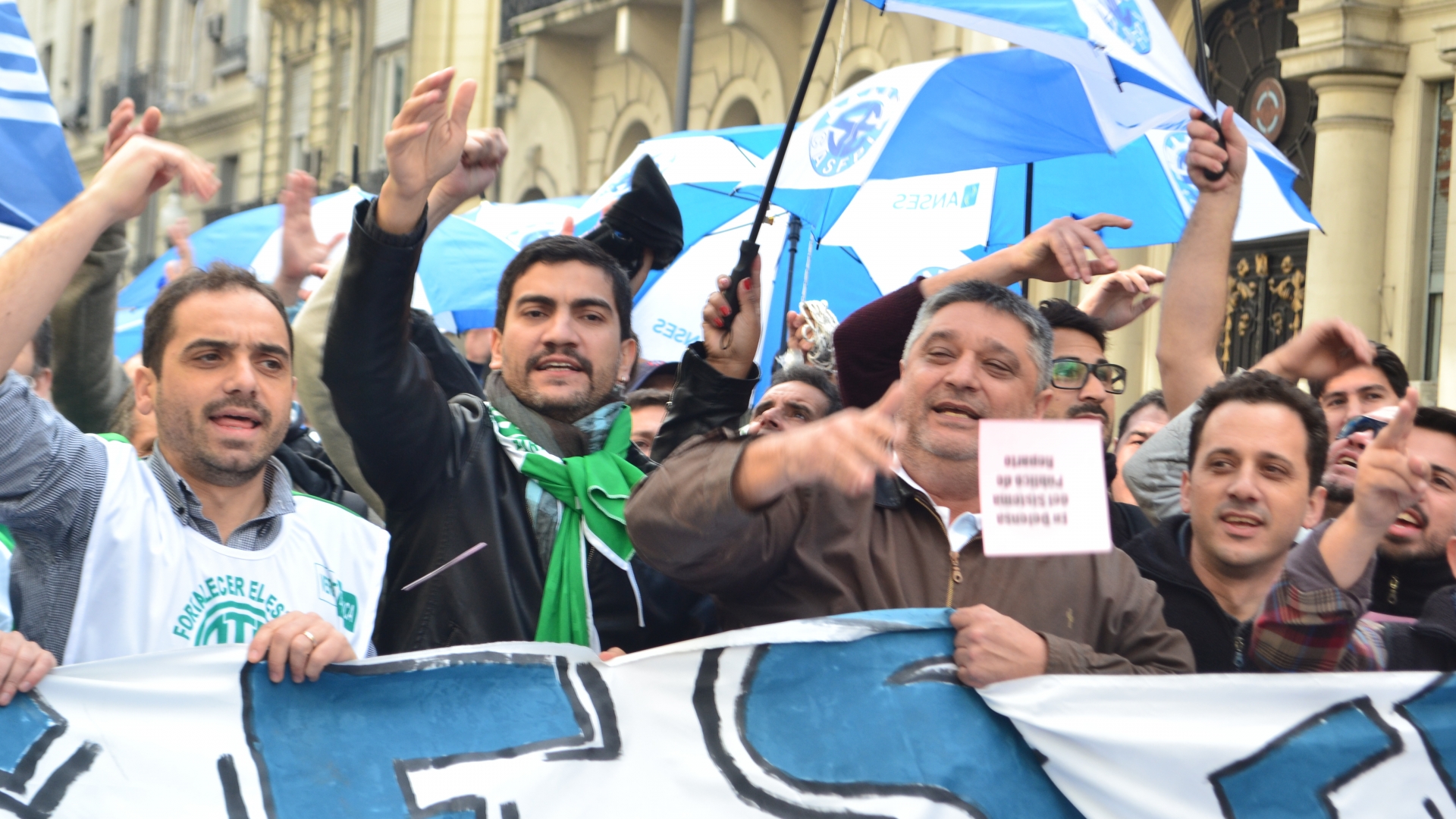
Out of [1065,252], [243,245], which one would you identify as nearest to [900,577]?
[1065,252]

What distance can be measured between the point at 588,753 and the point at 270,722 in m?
0.53

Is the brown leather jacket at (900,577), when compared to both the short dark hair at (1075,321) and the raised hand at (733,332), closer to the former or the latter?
the raised hand at (733,332)

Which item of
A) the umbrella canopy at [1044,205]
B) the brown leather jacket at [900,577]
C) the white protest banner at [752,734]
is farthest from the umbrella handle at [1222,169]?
the umbrella canopy at [1044,205]

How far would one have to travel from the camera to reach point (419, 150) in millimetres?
3057

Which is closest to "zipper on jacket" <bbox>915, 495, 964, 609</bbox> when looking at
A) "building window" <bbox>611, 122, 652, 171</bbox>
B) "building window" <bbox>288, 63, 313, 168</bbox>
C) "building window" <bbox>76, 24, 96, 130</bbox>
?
"building window" <bbox>611, 122, 652, 171</bbox>

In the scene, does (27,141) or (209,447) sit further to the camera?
(27,141)

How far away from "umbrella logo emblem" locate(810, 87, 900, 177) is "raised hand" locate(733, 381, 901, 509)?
3.09 meters

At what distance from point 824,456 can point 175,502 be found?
1.27 metres

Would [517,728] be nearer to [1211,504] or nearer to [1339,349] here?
[1211,504]

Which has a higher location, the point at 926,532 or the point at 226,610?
the point at 926,532

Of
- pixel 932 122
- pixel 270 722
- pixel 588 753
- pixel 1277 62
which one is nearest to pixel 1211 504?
pixel 588 753

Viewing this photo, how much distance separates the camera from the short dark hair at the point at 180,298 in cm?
313

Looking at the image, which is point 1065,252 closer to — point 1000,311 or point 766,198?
point 1000,311

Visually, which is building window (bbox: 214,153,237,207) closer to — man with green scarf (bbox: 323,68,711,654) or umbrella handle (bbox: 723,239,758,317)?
umbrella handle (bbox: 723,239,758,317)
